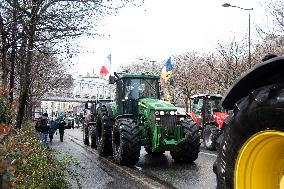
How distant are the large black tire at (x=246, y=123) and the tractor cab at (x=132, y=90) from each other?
9.53 meters

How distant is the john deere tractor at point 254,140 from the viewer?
3.04 metres

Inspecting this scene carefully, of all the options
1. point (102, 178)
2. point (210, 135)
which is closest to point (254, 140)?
point (102, 178)

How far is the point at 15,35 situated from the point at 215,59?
3915 cm

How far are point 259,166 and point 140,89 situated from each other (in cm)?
1010

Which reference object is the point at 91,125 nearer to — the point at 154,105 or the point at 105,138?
the point at 105,138

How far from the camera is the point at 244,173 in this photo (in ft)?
10.7

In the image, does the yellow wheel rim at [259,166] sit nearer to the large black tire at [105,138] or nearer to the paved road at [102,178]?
the paved road at [102,178]

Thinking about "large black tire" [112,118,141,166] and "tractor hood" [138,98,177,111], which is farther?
"tractor hood" [138,98,177,111]

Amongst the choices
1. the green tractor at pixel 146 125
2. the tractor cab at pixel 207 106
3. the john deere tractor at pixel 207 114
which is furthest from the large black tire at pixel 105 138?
the tractor cab at pixel 207 106

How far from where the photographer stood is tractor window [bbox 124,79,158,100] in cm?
1320

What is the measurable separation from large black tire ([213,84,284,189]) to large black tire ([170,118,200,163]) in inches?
315

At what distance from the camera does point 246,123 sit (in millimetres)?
3129

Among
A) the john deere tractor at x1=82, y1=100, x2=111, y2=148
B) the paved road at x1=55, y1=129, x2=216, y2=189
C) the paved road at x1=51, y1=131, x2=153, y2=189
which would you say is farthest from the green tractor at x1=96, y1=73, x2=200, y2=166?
the john deere tractor at x1=82, y1=100, x2=111, y2=148

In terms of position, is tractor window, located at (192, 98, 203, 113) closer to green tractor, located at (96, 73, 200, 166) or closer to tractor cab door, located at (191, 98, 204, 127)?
tractor cab door, located at (191, 98, 204, 127)
